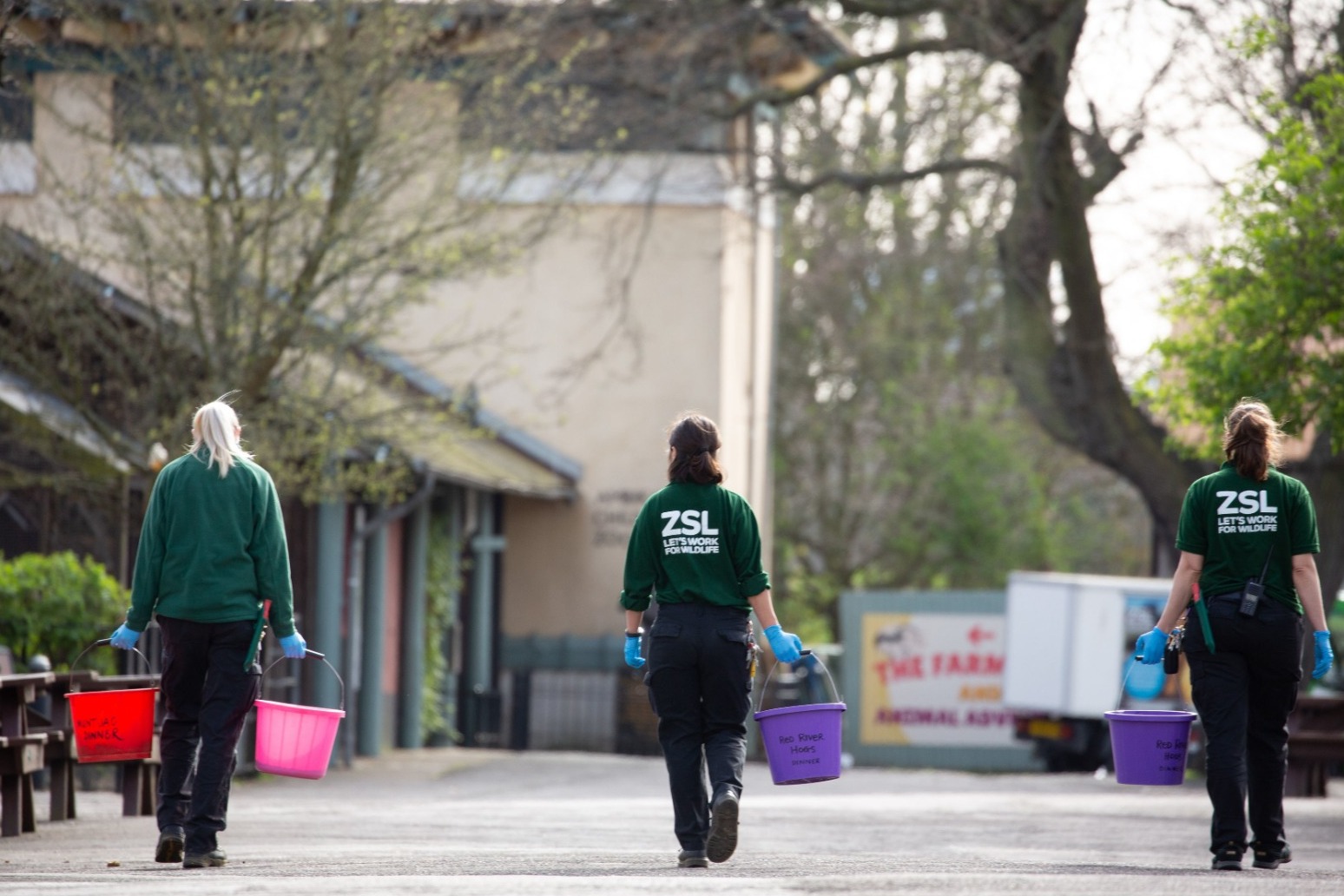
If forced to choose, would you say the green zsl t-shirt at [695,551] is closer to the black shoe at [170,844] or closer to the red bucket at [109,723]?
the black shoe at [170,844]

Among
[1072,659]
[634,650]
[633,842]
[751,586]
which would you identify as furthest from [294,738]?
[1072,659]

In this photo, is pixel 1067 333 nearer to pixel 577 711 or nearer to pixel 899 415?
pixel 577 711

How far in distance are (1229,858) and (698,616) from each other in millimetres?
2197

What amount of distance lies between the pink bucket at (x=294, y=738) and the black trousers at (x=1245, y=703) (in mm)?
3388

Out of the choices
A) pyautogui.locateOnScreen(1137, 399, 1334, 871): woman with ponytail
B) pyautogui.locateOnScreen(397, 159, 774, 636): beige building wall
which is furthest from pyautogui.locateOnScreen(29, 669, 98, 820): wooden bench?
pyautogui.locateOnScreen(397, 159, 774, 636): beige building wall

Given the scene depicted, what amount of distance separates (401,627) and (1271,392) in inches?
489

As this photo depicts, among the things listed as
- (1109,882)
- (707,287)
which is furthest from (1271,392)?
(707,287)

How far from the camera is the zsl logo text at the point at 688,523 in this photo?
8.28 m

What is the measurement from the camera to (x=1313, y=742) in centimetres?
1630

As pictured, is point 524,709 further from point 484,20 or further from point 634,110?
point 484,20

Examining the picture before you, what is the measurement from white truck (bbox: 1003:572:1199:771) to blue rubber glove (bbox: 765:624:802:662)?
60.3 ft

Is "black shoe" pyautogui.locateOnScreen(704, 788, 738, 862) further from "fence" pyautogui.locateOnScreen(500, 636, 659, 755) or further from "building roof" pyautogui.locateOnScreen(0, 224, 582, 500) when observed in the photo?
"fence" pyautogui.locateOnScreen(500, 636, 659, 755)

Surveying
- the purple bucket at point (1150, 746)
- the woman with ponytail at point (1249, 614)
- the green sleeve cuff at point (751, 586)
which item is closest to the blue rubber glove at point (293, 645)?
the green sleeve cuff at point (751, 586)

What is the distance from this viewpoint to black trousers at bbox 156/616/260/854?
27.2 feet
